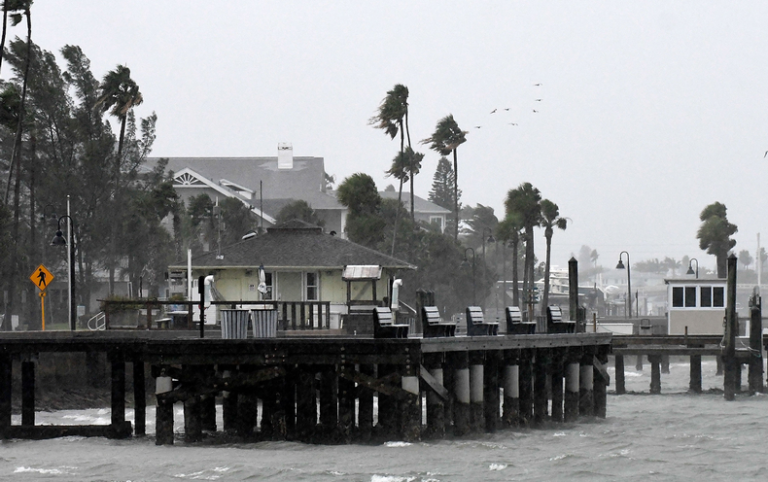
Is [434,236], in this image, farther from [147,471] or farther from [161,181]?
[147,471]

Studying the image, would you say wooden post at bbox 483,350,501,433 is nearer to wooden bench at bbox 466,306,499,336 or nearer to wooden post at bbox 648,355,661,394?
wooden bench at bbox 466,306,499,336

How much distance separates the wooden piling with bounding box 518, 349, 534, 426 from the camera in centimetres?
3225

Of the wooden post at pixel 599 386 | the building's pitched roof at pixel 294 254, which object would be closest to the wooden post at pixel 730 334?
the wooden post at pixel 599 386

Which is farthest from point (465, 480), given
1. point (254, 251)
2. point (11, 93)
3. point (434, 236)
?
point (434, 236)

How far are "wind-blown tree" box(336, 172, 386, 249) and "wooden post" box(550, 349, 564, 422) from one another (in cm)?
3962

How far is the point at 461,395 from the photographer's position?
95.0 feet

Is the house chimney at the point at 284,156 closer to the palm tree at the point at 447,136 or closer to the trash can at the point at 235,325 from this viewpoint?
the palm tree at the point at 447,136

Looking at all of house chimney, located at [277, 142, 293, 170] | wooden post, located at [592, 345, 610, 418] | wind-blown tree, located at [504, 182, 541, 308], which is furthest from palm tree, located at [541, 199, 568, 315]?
wooden post, located at [592, 345, 610, 418]

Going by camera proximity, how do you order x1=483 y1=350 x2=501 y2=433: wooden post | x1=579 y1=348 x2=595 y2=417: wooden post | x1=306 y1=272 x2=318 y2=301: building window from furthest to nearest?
x1=306 y1=272 x2=318 y2=301: building window → x1=579 y1=348 x2=595 y2=417: wooden post → x1=483 y1=350 x2=501 y2=433: wooden post

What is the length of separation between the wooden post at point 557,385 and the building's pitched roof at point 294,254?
→ 12.8 m

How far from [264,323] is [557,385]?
9222mm

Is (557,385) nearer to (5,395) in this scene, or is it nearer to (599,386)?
(599,386)

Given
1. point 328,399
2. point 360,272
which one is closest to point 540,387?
point 328,399

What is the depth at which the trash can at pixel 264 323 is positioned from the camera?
28.4m
